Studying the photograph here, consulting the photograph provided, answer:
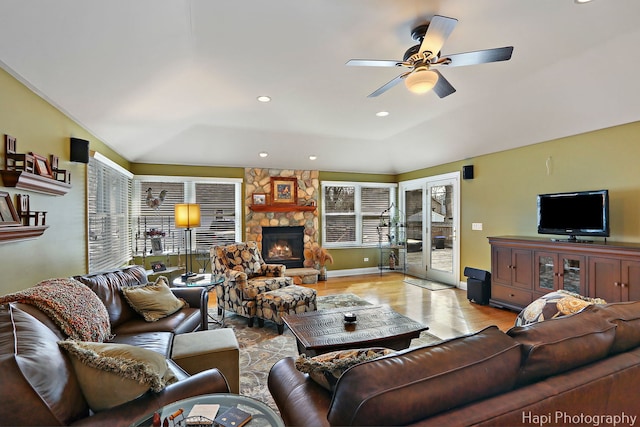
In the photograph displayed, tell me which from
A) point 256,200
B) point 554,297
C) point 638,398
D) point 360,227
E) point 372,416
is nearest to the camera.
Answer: point 372,416

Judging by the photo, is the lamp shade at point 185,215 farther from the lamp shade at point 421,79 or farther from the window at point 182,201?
the lamp shade at point 421,79

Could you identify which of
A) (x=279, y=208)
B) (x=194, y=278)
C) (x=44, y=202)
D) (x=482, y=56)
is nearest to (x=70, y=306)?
(x=44, y=202)

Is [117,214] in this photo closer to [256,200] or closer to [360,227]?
[256,200]

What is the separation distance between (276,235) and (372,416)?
18.8ft

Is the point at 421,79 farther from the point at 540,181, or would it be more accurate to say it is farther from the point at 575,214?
the point at 540,181

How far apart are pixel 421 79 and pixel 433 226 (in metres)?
4.52

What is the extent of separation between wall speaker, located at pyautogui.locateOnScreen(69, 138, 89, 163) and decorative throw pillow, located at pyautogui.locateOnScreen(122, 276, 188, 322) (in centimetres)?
138

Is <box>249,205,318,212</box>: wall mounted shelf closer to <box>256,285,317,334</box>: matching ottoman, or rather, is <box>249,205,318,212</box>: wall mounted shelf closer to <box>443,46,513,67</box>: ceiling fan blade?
<box>256,285,317,334</box>: matching ottoman

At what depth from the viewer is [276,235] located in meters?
6.50

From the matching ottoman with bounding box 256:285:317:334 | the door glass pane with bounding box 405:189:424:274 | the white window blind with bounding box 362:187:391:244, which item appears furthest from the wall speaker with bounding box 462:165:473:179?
the matching ottoman with bounding box 256:285:317:334

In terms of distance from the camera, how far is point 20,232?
82.0 inches

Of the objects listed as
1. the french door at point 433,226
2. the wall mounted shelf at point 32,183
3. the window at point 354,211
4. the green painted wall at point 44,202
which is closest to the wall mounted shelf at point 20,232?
the green painted wall at point 44,202

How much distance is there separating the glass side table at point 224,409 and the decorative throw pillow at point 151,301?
5.40 feet

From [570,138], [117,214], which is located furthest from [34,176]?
[570,138]
